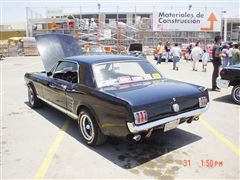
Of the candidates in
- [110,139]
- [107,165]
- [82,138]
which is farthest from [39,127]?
[107,165]

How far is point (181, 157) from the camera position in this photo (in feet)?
13.9

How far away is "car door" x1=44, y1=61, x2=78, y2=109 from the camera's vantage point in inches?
217

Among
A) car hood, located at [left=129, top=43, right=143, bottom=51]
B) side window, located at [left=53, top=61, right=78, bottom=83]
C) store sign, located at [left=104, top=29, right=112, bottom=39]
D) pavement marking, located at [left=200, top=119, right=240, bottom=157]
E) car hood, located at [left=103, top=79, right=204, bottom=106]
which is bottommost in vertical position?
pavement marking, located at [left=200, top=119, right=240, bottom=157]

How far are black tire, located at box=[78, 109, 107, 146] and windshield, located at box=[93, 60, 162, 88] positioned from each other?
0.60 m

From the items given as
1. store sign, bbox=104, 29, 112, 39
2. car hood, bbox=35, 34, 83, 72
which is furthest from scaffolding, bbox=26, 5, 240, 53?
car hood, bbox=35, 34, 83, 72

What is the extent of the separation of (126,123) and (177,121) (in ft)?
3.24

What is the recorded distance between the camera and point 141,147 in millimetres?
4680

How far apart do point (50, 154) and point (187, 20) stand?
27172mm

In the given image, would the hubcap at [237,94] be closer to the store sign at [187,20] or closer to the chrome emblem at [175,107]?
the chrome emblem at [175,107]

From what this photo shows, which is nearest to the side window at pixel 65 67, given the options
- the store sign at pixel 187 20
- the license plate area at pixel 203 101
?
the license plate area at pixel 203 101

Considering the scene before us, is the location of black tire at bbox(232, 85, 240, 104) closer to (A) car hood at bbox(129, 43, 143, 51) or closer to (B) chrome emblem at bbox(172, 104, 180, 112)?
(B) chrome emblem at bbox(172, 104, 180, 112)

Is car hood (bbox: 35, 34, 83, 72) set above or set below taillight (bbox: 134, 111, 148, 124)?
above

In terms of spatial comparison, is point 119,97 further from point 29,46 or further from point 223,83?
point 29,46

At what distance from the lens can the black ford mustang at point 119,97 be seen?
3.97 m
